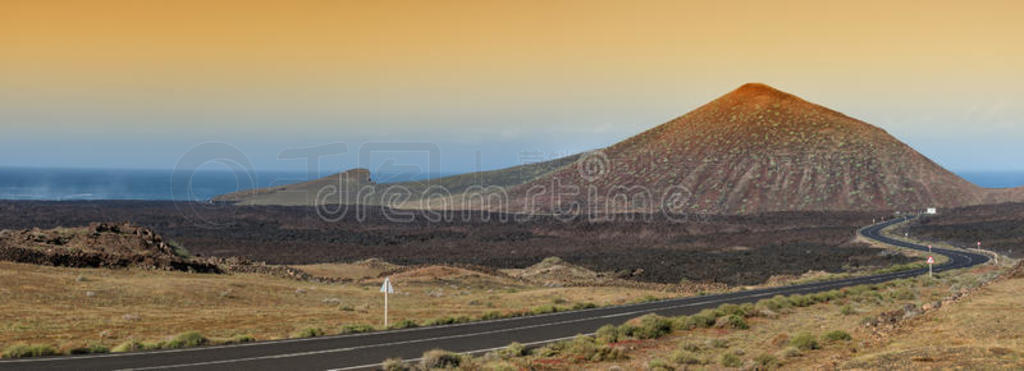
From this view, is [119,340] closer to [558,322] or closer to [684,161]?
[558,322]

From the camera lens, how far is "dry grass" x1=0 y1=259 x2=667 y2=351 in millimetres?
21328

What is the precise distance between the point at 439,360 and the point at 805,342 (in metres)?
8.24

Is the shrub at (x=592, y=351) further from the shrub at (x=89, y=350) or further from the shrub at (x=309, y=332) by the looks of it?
the shrub at (x=89, y=350)

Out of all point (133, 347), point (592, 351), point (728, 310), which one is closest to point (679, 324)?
point (728, 310)

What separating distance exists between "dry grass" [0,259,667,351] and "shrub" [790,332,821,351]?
39.3 ft

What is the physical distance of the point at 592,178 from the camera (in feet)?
480

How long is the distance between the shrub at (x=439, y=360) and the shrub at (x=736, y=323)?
9957mm

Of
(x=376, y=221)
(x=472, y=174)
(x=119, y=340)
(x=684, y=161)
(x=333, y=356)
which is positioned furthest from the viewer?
(x=472, y=174)

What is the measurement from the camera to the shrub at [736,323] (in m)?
22.7

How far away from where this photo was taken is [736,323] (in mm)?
22891

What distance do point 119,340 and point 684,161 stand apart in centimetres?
12798

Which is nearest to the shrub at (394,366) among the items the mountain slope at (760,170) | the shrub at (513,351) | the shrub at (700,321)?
the shrub at (513,351)

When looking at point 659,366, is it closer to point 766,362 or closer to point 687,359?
point 687,359

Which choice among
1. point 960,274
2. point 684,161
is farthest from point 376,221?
point 960,274
